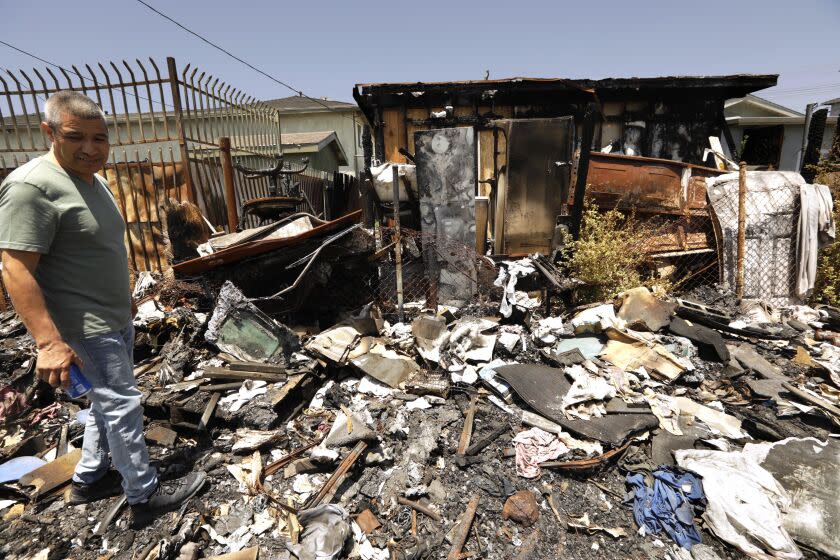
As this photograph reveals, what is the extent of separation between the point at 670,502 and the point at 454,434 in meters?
1.44

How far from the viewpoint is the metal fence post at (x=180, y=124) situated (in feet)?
16.7

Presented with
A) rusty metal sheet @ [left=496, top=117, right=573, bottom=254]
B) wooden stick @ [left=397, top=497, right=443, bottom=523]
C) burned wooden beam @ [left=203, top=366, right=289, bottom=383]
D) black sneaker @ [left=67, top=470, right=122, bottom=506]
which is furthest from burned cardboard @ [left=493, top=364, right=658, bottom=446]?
rusty metal sheet @ [left=496, top=117, right=573, bottom=254]

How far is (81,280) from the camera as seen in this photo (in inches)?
78.0

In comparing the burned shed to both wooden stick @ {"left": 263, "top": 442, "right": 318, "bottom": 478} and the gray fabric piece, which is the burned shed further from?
wooden stick @ {"left": 263, "top": 442, "right": 318, "bottom": 478}

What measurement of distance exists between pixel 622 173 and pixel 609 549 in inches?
213

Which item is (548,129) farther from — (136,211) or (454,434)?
(136,211)

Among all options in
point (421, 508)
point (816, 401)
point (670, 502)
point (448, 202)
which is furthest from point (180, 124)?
point (816, 401)

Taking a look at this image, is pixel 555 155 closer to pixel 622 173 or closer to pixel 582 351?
pixel 622 173

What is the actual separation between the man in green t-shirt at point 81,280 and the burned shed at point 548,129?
5.10 meters

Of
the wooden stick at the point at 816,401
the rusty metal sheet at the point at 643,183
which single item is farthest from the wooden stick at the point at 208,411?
the rusty metal sheet at the point at 643,183

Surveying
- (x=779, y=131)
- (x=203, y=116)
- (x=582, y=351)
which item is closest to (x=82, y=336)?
(x=582, y=351)

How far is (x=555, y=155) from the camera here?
6.07 metres

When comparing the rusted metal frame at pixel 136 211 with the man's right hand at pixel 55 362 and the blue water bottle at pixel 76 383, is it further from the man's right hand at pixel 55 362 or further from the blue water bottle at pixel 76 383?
the man's right hand at pixel 55 362

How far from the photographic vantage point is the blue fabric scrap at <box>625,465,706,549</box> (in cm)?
231
